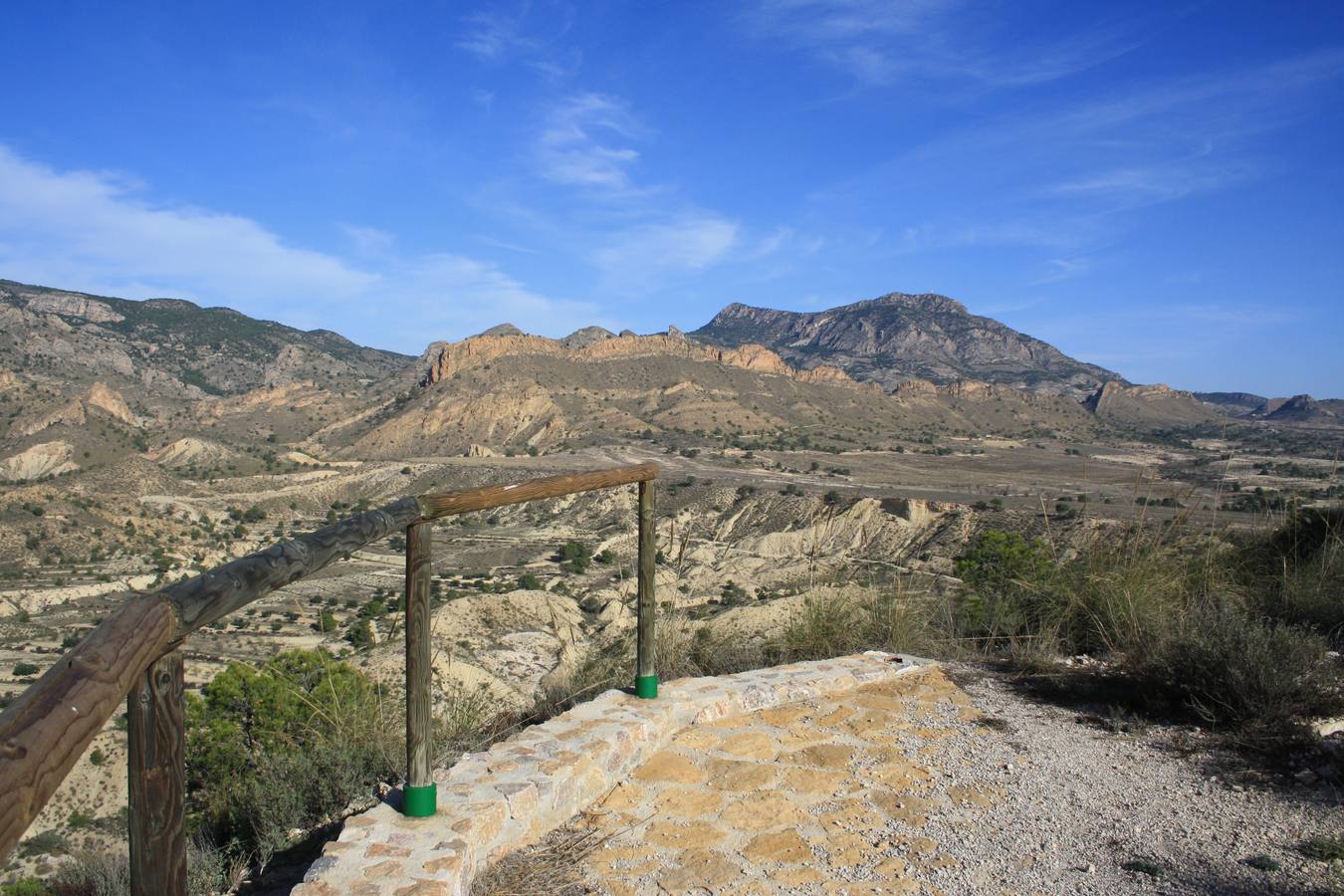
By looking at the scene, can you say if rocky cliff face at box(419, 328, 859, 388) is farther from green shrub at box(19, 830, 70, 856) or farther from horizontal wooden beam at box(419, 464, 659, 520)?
horizontal wooden beam at box(419, 464, 659, 520)

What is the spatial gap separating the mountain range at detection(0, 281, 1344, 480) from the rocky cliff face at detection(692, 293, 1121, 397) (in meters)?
1.16

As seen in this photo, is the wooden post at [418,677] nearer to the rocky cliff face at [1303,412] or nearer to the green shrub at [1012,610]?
the green shrub at [1012,610]

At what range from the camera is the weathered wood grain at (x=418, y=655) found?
2797 millimetres

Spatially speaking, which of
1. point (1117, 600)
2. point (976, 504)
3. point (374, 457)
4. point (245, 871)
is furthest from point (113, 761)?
point (374, 457)

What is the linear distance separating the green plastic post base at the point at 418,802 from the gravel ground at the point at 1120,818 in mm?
1657

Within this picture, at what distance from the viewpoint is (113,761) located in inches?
618

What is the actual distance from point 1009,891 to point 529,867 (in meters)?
1.51

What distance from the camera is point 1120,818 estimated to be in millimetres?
3225

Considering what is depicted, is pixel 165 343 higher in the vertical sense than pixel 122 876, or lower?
higher

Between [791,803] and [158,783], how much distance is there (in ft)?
7.93

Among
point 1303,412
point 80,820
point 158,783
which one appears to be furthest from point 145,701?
point 1303,412

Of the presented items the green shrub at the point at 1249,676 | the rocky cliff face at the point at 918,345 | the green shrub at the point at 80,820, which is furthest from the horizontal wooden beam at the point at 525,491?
the rocky cliff face at the point at 918,345

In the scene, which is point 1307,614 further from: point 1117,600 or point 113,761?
point 113,761

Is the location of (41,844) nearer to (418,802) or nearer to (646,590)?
(646,590)
